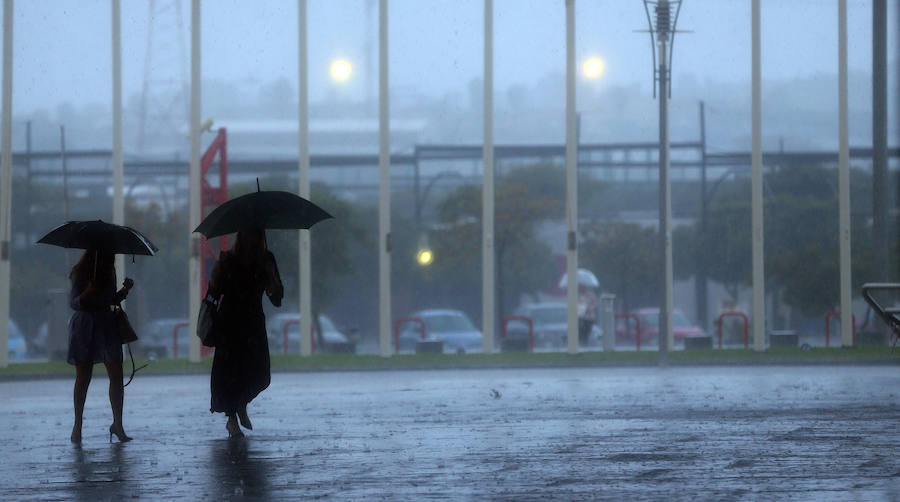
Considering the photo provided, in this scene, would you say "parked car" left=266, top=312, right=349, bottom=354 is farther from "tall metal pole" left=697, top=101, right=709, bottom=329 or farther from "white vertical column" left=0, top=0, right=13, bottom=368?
"tall metal pole" left=697, top=101, right=709, bottom=329

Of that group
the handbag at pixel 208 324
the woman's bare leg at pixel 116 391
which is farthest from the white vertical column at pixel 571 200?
the woman's bare leg at pixel 116 391

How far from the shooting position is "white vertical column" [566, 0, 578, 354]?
27719 mm

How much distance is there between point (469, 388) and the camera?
1744 centimetres

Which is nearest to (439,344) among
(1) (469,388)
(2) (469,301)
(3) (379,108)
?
(2) (469,301)

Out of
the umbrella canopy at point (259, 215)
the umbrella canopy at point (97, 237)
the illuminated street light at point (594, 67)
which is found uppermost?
the illuminated street light at point (594, 67)

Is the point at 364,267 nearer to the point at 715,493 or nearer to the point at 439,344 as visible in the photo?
the point at 439,344

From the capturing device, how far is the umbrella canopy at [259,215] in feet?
36.7

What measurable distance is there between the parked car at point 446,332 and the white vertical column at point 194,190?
14.9 feet

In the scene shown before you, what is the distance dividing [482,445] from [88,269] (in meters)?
3.66

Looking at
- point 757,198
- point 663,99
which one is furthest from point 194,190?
point 757,198

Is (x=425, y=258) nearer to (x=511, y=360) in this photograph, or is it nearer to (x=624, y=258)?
(x=511, y=360)

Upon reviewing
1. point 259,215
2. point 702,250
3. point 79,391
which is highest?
point 259,215

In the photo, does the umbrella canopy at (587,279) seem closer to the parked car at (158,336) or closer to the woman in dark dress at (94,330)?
the parked car at (158,336)

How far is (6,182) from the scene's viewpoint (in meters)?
27.2
